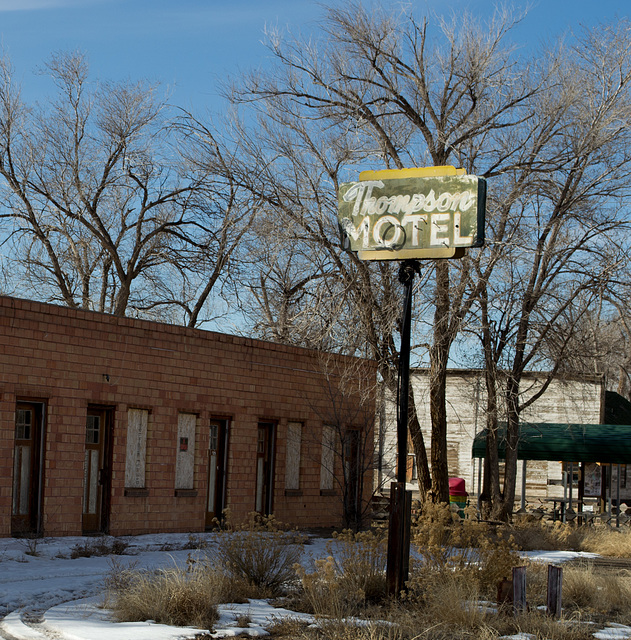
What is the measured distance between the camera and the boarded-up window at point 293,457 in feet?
67.4

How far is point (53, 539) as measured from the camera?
14852mm

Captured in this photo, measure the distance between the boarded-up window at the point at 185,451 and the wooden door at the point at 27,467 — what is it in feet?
10.3

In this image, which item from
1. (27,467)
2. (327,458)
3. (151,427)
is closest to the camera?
(27,467)

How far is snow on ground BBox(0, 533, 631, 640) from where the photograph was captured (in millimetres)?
8117

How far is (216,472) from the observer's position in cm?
1891

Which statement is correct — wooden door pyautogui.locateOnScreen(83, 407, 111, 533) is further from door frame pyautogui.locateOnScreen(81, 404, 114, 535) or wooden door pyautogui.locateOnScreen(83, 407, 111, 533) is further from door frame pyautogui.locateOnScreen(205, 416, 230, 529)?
door frame pyautogui.locateOnScreen(205, 416, 230, 529)

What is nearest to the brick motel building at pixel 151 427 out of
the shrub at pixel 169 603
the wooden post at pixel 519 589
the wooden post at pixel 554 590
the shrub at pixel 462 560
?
the shrub at pixel 169 603

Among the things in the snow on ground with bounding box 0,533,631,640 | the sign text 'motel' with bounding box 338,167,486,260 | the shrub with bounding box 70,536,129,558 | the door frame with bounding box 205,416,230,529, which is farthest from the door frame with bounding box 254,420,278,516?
the sign text 'motel' with bounding box 338,167,486,260

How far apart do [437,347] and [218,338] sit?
4435mm

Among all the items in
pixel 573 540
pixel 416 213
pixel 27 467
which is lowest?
pixel 573 540

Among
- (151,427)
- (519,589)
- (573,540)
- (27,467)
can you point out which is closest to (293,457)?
(151,427)

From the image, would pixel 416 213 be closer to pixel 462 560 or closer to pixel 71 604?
pixel 462 560

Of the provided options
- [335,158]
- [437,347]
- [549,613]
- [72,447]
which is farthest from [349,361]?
[549,613]

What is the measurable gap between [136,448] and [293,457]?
4.70 m
